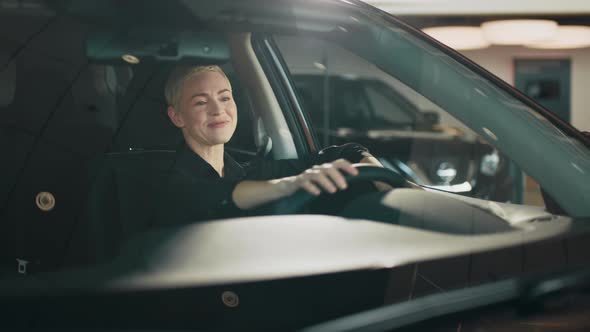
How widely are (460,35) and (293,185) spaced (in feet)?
34.6

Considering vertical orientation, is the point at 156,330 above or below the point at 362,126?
A: above

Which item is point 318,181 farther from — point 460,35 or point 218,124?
point 460,35

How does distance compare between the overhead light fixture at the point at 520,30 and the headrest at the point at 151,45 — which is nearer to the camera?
the headrest at the point at 151,45

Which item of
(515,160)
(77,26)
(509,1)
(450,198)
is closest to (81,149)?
→ (77,26)

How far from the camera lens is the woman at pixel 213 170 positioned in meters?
1.23

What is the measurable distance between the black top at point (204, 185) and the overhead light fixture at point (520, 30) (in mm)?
9605

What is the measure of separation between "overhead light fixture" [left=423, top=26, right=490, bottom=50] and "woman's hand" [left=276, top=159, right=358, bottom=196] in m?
9.80

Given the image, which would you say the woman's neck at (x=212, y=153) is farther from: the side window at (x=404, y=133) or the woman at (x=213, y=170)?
the side window at (x=404, y=133)

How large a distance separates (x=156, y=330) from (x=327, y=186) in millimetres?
407

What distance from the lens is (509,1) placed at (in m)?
11.1

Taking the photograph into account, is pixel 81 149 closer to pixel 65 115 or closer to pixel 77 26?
pixel 65 115

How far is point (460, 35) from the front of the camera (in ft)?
37.1

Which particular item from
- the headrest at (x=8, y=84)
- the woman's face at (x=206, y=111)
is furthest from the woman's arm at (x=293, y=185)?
the headrest at (x=8, y=84)

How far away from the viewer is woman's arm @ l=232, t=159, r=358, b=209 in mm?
1260
